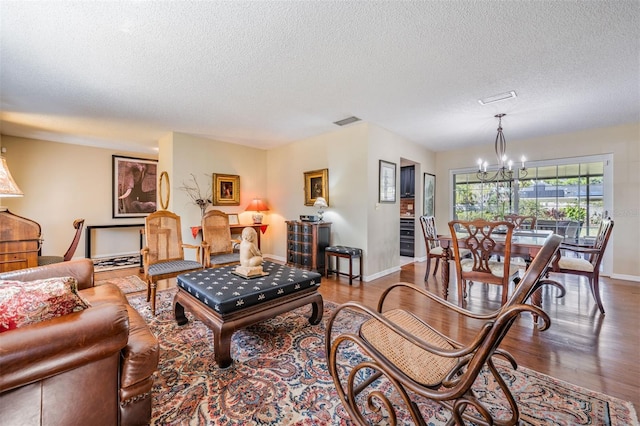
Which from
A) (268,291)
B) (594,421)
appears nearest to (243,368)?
(268,291)

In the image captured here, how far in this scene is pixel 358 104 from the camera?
335 cm

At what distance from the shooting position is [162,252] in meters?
3.29

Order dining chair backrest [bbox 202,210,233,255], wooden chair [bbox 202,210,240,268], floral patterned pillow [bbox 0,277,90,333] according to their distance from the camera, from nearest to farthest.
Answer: floral patterned pillow [bbox 0,277,90,333] → wooden chair [bbox 202,210,240,268] → dining chair backrest [bbox 202,210,233,255]

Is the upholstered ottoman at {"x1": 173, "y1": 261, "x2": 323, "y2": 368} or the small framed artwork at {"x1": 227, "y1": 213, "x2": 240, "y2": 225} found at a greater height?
the small framed artwork at {"x1": 227, "y1": 213, "x2": 240, "y2": 225}

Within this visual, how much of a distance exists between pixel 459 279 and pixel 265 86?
2926 mm

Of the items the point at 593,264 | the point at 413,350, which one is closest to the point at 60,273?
the point at 413,350

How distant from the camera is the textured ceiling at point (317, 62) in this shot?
1.78 m

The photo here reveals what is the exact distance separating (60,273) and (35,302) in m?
1.17

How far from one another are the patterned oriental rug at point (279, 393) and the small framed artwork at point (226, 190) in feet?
10.6

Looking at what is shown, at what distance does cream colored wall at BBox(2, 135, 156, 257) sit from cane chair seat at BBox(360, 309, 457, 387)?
6457 mm

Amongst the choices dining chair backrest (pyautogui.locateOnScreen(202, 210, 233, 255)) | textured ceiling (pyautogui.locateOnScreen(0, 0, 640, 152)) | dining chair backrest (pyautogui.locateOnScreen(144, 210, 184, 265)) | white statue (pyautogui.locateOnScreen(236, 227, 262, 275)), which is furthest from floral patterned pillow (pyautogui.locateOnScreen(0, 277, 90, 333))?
dining chair backrest (pyautogui.locateOnScreen(202, 210, 233, 255))

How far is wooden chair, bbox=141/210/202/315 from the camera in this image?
9.31 ft

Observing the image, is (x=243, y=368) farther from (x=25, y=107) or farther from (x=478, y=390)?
(x=25, y=107)

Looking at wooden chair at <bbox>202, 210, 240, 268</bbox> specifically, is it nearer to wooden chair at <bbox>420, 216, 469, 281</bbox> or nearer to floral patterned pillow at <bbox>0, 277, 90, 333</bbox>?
floral patterned pillow at <bbox>0, 277, 90, 333</bbox>
